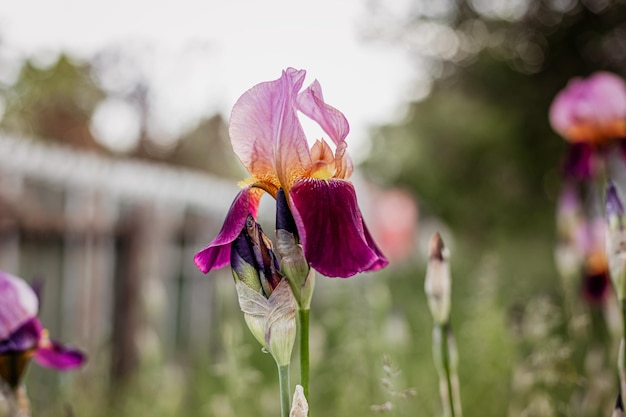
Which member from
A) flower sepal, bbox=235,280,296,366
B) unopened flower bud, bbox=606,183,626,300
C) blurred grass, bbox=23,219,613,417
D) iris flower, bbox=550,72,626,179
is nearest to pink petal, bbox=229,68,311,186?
flower sepal, bbox=235,280,296,366

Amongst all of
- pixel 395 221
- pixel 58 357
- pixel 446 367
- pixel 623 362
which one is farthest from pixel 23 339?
pixel 395 221

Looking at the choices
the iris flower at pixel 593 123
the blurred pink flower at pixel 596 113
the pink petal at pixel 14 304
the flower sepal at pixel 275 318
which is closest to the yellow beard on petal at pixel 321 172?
the flower sepal at pixel 275 318

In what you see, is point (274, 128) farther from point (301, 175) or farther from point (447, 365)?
point (447, 365)

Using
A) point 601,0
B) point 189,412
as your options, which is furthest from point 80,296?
point 601,0

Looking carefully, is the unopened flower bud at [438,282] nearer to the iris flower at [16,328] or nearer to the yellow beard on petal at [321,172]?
the yellow beard on petal at [321,172]

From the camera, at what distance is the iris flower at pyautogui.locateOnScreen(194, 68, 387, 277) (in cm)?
62

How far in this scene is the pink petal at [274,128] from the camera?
2.20 ft

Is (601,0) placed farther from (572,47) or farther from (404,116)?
(404,116)

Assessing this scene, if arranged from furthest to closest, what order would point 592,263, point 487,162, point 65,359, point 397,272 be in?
point 397,272 → point 487,162 → point 592,263 → point 65,359

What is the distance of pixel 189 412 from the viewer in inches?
119

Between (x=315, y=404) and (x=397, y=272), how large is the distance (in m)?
4.27

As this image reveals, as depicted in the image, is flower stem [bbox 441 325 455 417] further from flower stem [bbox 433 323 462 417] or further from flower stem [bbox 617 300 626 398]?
flower stem [bbox 617 300 626 398]

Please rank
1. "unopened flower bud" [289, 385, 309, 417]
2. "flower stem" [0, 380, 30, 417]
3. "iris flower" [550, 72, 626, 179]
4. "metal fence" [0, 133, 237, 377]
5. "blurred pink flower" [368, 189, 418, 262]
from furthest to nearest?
"blurred pink flower" [368, 189, 418, 262] < "metal fence" [0, 133, 237, 377] < "iris flower" [550, 72, 626, 179] < "flower stem" [0, 380, 30, 417] < "unopened flower bud" [289, 385, 309, 417]

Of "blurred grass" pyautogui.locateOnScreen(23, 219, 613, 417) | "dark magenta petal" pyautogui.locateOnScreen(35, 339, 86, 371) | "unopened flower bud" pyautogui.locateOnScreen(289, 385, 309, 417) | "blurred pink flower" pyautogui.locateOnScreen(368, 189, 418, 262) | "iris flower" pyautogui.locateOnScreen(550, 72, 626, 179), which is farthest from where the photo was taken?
"blurred pink flower" pyautogui.locateOnScreen(368, 189, 418, 262)
